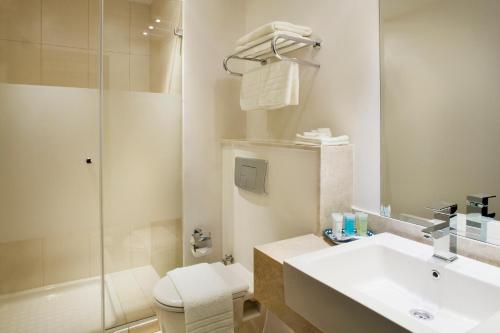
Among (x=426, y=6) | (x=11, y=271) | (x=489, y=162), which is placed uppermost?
(x=426, y=6)

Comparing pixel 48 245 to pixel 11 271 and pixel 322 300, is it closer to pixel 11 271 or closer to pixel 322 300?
pixel 11 271

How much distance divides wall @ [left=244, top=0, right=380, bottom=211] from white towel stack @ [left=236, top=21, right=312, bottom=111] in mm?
151

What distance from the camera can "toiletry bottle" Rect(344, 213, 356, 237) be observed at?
1.38 meters

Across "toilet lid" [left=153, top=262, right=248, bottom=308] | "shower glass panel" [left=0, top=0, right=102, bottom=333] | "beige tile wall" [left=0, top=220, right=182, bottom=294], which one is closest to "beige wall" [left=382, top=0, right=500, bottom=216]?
"toilet lid" [left=153, top=262, right=248, bottom=308]

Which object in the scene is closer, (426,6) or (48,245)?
(426,6)

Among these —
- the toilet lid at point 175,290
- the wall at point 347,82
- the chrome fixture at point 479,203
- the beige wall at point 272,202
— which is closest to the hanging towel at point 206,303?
the toilet lid at point 175,290

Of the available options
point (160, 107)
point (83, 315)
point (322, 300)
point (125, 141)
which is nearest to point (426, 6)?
point (322, 300)

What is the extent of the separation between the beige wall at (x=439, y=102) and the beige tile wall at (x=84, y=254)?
4.74ft

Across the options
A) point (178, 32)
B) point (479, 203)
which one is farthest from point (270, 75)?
point (479, 203)

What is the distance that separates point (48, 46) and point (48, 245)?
45.3 inches

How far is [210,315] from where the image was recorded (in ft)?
5.10

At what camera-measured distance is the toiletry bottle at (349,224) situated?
1.38 m

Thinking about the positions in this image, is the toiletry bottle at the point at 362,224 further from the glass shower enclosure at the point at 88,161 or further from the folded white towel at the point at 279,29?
the glass shower enclosure at the point at 88,161

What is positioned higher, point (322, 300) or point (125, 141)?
point (125, 141)
